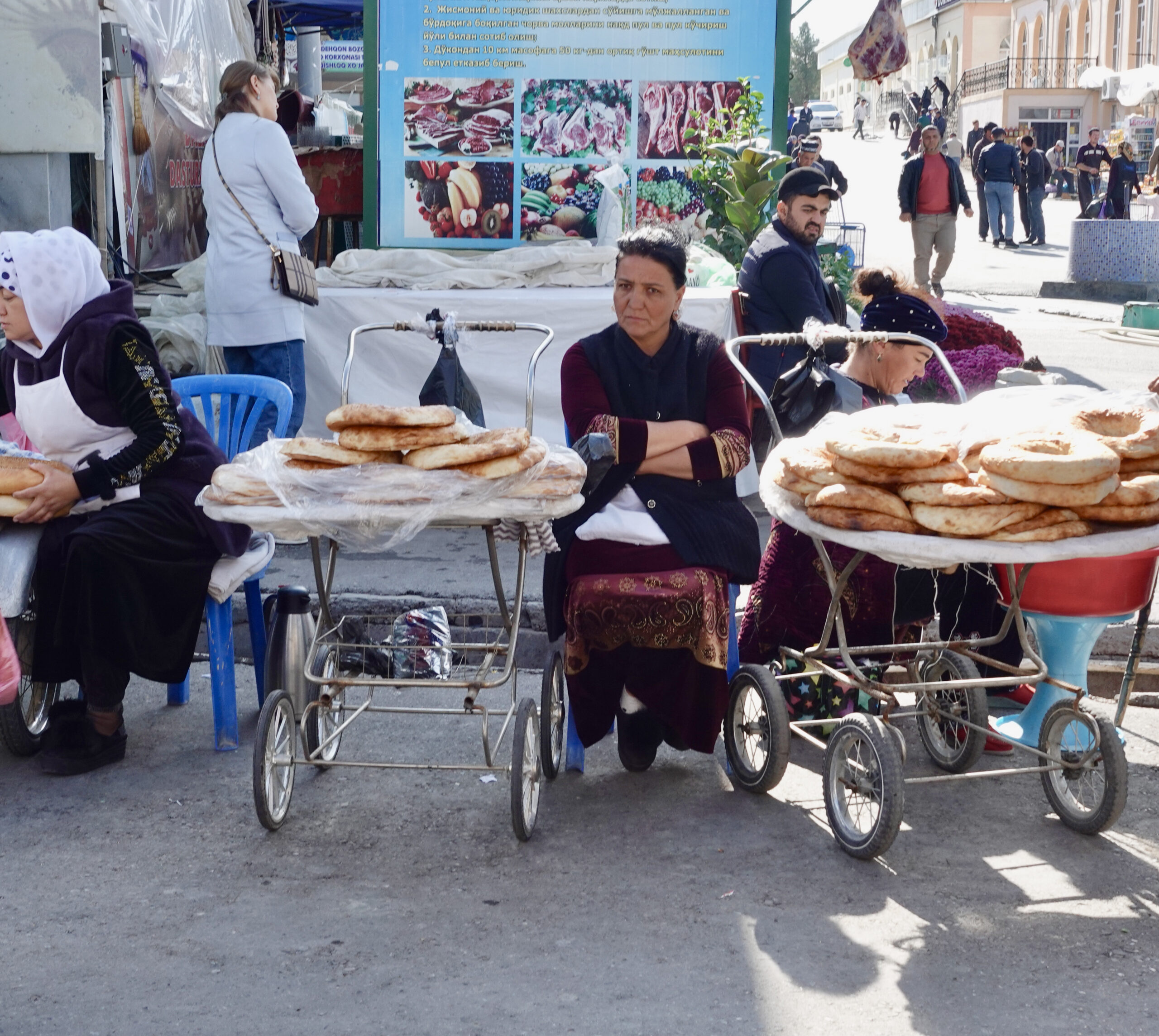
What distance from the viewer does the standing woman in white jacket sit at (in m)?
5.61

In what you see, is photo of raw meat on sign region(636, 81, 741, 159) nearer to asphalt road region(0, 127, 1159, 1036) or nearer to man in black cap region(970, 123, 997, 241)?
asphalt road region(0, 127, 1159, 1036)

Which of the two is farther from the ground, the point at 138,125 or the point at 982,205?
the point at 982,205

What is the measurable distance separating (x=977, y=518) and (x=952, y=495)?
78mm

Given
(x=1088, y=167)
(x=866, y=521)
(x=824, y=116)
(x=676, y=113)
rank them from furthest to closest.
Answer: (x=824, y=116), (x=1088, y=167), (x=676, y=113), (x=866, y=521)

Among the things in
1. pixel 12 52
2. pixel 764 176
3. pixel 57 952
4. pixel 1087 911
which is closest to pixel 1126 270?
pixel 764 176

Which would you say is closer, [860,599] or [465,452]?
[465,452]

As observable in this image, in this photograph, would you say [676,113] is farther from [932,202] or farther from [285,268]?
[932,202]

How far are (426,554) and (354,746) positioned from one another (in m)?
1.91

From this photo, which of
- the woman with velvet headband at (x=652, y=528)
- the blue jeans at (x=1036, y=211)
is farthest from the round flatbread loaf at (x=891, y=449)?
the blue jeans at (x=1036, y=211)

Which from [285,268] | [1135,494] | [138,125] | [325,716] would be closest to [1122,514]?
[1135,494]

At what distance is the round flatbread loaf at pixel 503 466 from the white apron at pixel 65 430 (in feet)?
4.10

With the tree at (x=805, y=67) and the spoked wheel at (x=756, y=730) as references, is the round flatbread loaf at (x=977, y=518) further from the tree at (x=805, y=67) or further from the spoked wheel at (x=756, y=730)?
the tree at (x=805, y=67)

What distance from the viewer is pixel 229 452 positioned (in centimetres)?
476

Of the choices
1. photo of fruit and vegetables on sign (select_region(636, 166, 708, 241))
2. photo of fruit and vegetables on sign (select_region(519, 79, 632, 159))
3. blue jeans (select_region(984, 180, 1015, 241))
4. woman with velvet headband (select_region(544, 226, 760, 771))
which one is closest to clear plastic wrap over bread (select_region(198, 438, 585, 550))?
woman with velvet headband (select_region(544, 226, 760, 771))
